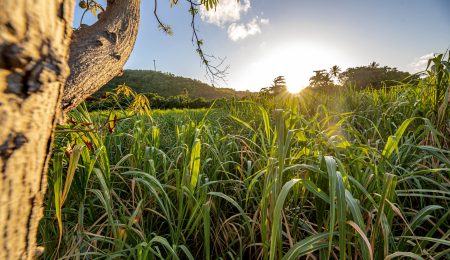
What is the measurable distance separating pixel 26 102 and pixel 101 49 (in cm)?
114

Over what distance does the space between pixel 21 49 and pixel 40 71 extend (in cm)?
3

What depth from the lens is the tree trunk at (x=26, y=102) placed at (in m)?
0.30

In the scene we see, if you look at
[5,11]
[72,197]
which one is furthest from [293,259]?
[72,197]

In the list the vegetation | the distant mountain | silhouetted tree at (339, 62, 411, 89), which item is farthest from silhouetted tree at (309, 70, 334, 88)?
the distant mountain

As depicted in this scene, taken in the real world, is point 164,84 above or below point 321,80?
above

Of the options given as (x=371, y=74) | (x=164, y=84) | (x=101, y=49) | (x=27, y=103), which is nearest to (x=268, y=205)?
(x=27, y=103)

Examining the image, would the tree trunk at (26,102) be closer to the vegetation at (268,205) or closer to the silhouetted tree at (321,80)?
the vegetation at (268,205)

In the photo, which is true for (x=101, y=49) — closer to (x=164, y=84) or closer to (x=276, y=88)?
(x=276, y=88)

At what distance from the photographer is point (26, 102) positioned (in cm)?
32

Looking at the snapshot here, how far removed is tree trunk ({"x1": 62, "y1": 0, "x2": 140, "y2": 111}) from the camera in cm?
122

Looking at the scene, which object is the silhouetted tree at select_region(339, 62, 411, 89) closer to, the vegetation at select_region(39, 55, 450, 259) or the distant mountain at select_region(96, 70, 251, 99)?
the distant mountain at select_region(96, 70, 251, 99)

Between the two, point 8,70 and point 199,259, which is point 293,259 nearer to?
point 199,259

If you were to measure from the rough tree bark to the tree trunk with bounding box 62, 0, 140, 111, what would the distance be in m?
0.89

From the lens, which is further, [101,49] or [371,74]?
[371,74]
